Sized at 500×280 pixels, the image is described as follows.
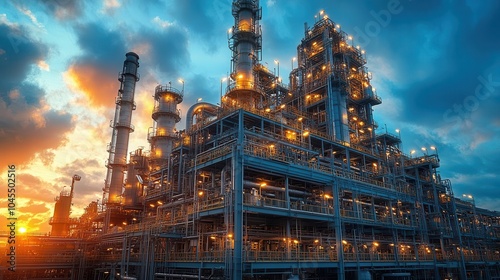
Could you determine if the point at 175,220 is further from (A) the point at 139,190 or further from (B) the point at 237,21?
(B) the point at 237,21

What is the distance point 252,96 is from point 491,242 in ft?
193

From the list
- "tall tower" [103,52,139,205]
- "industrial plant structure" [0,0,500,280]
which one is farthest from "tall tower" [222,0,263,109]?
"tall tower" [103,52,139,205]

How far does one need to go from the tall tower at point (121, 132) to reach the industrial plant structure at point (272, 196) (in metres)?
0.21

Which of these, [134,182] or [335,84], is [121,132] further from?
[335,84]

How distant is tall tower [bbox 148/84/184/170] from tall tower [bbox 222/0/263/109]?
16.4 m

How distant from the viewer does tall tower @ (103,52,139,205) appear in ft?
185

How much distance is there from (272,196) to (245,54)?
2088 cm

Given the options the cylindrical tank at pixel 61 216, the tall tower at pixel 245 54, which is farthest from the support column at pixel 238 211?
the cylindrical tank at pixel 61 216

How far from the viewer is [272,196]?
35.5 meters

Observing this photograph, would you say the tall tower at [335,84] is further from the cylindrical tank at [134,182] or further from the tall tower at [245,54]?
the cylindrical tank at [134,182]

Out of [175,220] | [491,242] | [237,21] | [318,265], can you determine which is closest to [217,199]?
[175,220]

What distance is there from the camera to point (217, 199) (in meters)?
32.2

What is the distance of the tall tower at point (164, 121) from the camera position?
56.9m

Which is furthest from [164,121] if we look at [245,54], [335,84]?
[335,84]
